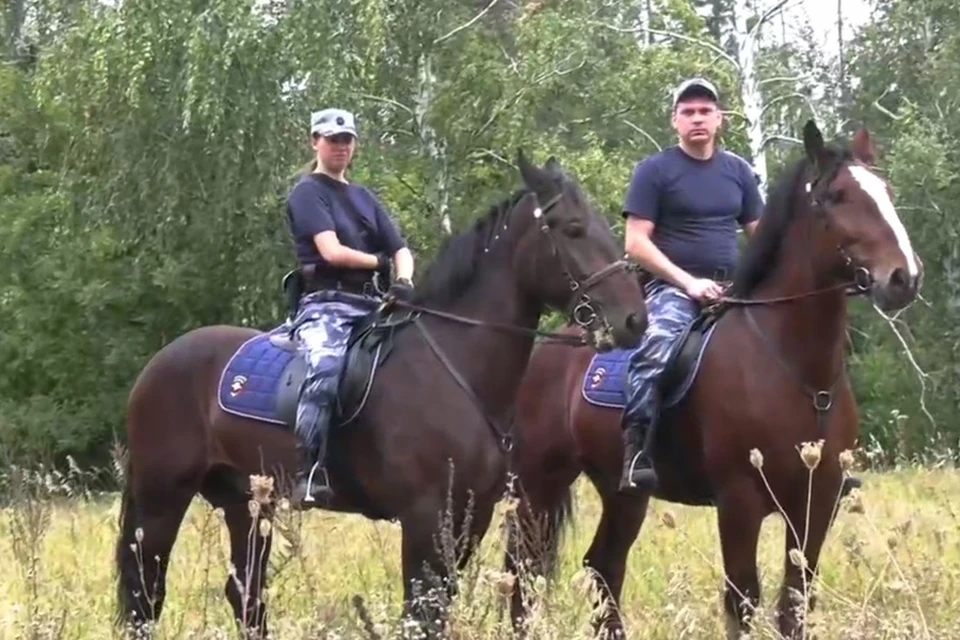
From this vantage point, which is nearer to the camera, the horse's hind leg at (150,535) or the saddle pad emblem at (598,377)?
the horse's hind leg at (150,535)

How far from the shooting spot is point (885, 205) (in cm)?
591

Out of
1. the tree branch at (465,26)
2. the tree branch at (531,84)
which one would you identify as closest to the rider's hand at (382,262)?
the tree branch at (465,26)

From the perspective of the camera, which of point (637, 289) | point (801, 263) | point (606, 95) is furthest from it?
point (606, 95)

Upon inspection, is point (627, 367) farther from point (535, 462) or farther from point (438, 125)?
point (438, 125)

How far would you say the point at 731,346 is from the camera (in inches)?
257

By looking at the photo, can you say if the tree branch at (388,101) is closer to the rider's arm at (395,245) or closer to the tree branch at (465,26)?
the tree branch at (465,26)

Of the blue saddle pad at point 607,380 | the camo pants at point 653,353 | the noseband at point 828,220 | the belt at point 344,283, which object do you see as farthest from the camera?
the blue saddle pad at point 607,380

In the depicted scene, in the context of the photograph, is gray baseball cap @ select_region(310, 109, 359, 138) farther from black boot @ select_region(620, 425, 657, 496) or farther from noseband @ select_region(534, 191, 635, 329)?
black boot @ select_region(620, 425, 657, 496)

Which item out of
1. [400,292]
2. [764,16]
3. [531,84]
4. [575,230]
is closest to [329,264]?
[400,292]

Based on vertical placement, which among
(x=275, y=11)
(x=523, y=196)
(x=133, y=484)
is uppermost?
(x=275, y=11)

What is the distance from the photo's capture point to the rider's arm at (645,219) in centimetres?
677

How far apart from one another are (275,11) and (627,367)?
1592cm

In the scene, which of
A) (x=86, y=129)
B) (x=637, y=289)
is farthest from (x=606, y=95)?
(x=637, y=289)

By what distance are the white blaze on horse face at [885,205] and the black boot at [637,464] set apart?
1515 mm
